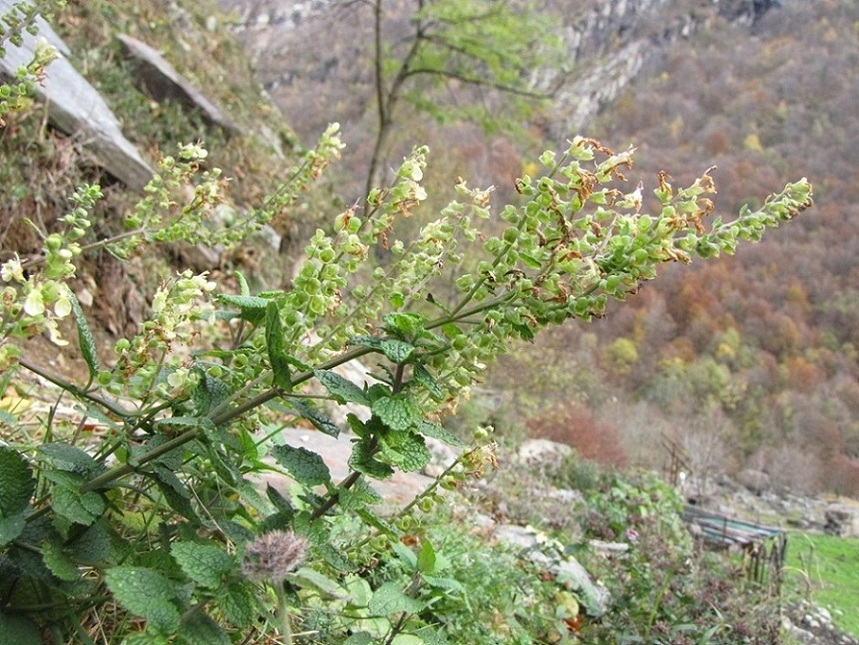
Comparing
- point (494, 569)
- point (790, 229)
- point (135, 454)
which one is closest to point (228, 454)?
point (135, 454)

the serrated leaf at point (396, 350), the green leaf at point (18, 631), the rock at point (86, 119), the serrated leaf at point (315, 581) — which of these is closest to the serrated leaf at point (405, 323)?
the serrated leaf at point (396, 350)

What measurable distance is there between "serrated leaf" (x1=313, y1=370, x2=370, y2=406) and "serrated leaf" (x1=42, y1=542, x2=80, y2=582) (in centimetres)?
33

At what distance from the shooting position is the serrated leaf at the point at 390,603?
979 mm

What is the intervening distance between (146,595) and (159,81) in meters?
5.39

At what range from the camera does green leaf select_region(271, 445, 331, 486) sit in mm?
835

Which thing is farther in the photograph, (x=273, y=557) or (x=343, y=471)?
(x=343, y=471)

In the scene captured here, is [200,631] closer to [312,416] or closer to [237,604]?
[237,604]

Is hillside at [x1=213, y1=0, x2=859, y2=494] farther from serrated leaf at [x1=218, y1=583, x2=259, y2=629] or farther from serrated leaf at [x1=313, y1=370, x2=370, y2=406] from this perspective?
serrated leaf at [x1=218, y1=583, x2=259, y2=629]

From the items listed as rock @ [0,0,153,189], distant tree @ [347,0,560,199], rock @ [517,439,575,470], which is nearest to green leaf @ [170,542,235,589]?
rock @ [0,0,153,189]

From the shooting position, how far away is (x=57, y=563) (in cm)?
79

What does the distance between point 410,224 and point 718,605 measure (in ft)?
35.0

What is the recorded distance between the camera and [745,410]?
77.3ft

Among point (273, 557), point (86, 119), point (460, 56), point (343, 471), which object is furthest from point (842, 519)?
point (273, 557)

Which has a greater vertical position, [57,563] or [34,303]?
[34,303]
